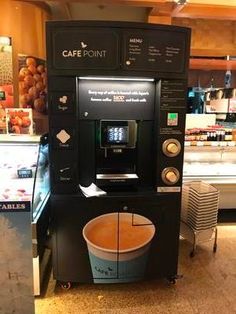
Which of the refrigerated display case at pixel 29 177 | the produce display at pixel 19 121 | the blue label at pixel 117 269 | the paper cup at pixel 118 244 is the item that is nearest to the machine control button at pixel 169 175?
the paper cup at pixel 118 244

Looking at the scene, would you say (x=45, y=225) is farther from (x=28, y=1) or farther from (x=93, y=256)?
(x=28, y=1)

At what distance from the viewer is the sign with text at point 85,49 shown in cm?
209

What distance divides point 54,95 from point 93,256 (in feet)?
4.29

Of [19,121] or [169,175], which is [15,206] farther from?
[169,175]

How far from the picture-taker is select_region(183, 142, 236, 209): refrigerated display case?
143 inches

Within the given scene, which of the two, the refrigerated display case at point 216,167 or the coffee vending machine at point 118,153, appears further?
the refrigerated display case at point 216,167

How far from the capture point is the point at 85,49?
2.10m

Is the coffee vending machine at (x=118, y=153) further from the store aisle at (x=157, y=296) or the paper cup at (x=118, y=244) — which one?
the store aisle at (x=157, y=296)

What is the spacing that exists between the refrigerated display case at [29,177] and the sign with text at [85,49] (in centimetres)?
65

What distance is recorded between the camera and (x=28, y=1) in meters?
3.21

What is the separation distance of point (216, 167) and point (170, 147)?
71.0 inches

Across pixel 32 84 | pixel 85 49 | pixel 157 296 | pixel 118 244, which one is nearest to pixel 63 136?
pixel 85 49

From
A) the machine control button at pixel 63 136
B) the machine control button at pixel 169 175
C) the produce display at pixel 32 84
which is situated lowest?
the machine control button at pixel 169 175

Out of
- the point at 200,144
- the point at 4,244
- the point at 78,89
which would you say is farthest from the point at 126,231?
the point at 200,144
